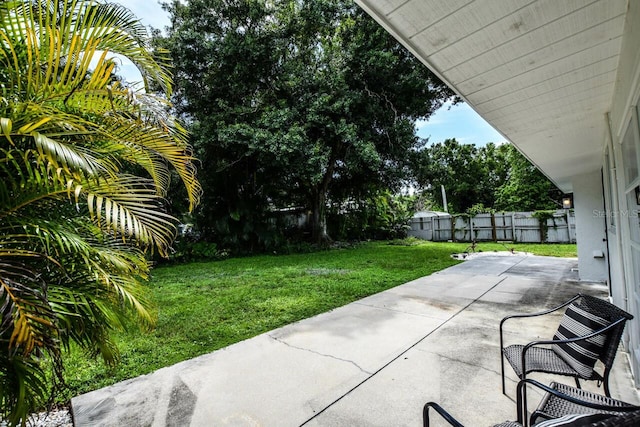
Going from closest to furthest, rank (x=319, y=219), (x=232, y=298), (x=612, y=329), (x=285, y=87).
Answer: (x=612, y=329), (x=232, y=298), (x=285, y=87), (x=319, y=219)

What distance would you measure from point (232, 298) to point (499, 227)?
13870 mm

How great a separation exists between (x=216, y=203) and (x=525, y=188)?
17.2 metres

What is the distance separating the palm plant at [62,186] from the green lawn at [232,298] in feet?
1.67

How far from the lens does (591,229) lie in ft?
18.8

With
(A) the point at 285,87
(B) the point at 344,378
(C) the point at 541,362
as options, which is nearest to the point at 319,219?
(A) the point at 285,87

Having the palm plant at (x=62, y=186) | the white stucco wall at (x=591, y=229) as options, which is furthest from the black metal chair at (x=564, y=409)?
the white stucco wall at (x=591, y=229)

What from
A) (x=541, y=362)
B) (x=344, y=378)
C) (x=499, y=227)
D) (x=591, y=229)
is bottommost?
(x=344, y=378)

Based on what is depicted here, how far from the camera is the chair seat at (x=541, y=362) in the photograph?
1.91 m

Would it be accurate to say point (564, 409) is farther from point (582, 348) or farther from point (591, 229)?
point (591, 229)

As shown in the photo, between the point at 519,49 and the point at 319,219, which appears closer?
the point at 519,49

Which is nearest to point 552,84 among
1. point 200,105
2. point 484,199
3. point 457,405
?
point 457,405

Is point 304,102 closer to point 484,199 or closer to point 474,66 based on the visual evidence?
point 474,66

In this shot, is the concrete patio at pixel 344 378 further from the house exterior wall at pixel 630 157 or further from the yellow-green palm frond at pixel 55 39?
the yellow-green palm frond at pixel 55 39

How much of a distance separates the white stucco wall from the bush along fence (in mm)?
8292
